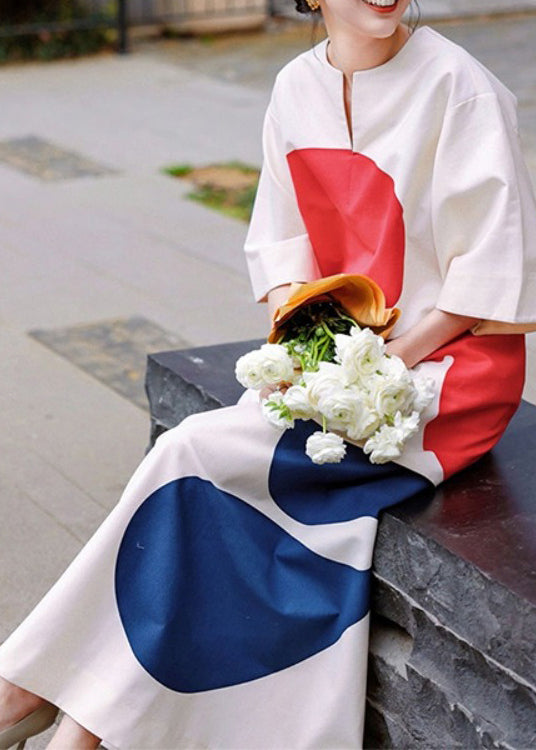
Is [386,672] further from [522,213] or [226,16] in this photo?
[226,16]

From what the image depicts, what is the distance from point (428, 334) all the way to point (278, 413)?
0.34 m

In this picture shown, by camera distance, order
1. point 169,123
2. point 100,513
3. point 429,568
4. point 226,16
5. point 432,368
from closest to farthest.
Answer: point 429,568 < point 432,368 < point 100,513 < point 169,123 < point 226,16

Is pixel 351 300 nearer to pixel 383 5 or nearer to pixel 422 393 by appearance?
pixel 422 393

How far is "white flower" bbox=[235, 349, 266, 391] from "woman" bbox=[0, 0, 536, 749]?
2.2 inches

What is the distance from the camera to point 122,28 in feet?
34.7

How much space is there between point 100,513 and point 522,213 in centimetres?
163

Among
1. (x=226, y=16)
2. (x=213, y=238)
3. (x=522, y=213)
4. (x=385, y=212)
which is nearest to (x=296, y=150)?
(x=385, y=212)

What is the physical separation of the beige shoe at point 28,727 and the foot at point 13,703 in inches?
0.4

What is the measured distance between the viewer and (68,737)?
261 centimetres

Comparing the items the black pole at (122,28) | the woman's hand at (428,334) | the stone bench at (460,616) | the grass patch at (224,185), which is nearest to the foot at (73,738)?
the stone bench at (460,616)

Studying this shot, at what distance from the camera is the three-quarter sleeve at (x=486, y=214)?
2621 millimetres

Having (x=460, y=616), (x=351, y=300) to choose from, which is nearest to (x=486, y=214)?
(x=351, y=300)

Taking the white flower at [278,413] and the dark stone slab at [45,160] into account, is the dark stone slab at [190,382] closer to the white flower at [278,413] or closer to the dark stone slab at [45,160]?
the white flower at [278,413]

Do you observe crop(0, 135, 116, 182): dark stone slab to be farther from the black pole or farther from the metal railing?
the black pole
